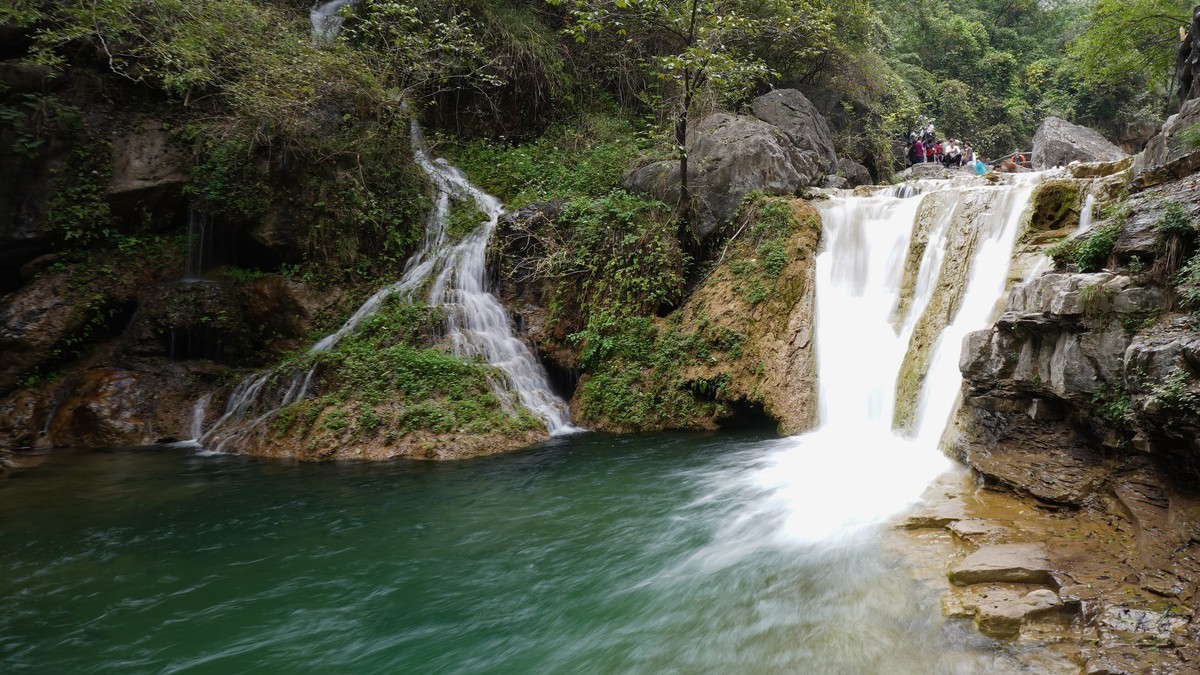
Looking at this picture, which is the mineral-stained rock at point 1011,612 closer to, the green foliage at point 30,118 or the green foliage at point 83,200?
the green foliage at point 83,200

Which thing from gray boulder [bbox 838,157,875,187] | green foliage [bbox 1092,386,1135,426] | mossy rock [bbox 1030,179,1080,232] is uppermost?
gray boulder [bbox 838,157,875,187]

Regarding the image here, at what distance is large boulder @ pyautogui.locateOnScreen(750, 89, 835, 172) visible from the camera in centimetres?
1387

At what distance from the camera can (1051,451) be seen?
527 cm

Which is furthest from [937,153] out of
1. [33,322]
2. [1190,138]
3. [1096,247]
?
[33,322]

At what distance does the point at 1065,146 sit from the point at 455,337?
1965 cm

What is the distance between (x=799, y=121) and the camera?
1421cm

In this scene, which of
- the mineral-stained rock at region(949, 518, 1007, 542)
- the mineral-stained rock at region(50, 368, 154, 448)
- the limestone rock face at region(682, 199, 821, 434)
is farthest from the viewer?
the mineral-stained rock at region(50, 368, 154, 448)

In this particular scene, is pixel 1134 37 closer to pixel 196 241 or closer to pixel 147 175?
pixel 196 241

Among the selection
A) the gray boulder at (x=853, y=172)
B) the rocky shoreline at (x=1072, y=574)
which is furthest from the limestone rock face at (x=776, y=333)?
the gray boulder at (x=853, y=172)

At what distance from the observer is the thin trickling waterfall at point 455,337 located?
9.55m

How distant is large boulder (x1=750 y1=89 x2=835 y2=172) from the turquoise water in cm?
910

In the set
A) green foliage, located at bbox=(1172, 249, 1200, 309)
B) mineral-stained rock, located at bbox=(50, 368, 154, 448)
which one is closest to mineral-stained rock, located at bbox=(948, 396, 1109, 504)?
green foliage, located at bbox=(1172, 249, 1200, 309)

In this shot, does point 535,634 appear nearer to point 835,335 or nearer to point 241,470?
point 241,470

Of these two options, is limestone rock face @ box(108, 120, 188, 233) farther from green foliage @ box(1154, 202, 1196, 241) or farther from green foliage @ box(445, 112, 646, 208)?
green foliage @ box(1154, 202, 1196, 241)
